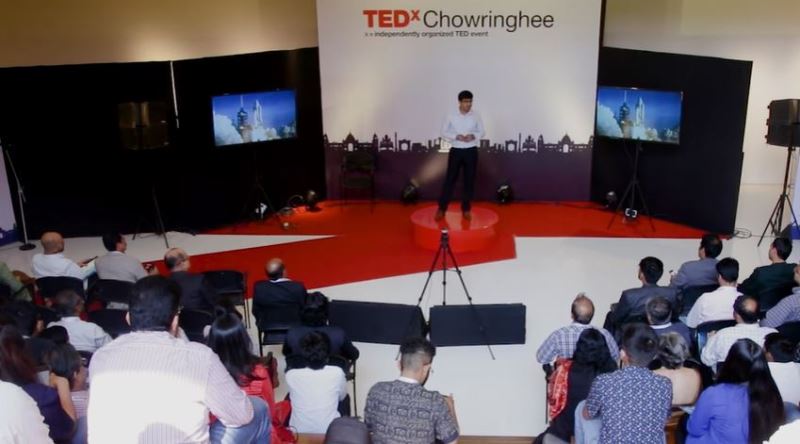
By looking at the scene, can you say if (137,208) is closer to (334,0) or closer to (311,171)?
(311,171)

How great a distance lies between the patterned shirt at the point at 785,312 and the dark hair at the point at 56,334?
4.80 meters

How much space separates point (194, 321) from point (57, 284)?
154 centimetres

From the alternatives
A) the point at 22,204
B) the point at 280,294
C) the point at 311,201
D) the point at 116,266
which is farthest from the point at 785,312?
the point at 22,204

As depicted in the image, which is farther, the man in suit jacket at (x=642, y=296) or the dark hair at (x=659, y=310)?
the man in suit jacket at (x=642, y=296)

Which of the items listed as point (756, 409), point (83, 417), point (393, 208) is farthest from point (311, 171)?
point (756, 409)

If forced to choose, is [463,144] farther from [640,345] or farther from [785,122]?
[640,345]

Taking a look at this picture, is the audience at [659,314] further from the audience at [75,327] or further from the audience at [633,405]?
the audience at [75,327]

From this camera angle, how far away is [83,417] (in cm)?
442

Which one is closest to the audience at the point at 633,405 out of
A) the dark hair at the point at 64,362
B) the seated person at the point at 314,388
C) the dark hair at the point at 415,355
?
the dark hair at the point at 415,355

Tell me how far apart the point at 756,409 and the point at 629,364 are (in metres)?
0.67

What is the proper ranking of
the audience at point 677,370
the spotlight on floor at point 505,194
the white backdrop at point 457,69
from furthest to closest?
the spotlight on floor at point 505,194
the white backdrop at point 457,69
the audience at point 677,370

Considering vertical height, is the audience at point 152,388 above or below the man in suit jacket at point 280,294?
above

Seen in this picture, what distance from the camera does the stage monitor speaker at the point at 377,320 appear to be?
23.4 ft

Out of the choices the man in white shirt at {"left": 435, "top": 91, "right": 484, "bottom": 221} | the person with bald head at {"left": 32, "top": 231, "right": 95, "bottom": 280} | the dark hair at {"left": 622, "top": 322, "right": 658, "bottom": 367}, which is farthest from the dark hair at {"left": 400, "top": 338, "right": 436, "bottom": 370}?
the man in white shirt at {"left": 435, "top": 91, "right": 484, "bottom": 221}
